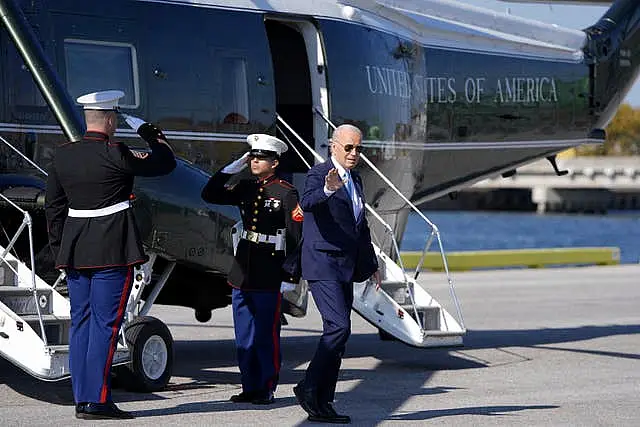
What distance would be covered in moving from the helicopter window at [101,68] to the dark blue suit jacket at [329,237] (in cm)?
251

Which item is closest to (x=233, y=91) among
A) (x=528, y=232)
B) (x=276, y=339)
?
(x=276, y=339)

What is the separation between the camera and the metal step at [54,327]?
8.62m

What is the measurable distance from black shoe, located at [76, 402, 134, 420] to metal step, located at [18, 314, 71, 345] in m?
0.79

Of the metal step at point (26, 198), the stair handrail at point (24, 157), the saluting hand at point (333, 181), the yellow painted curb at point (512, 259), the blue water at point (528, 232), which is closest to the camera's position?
the saluting hand at point (333, 181)

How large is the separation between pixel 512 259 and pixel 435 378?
14632 millimetres

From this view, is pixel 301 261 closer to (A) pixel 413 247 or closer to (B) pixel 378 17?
(B) pixel 378 17

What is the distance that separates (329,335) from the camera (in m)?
8.20

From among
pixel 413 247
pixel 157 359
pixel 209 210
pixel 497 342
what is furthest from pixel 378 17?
pixel 413 247

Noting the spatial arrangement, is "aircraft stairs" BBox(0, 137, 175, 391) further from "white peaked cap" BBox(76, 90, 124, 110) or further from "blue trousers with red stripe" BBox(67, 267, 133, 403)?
"white peaked cap" BBox(76, 90, 124, 110)

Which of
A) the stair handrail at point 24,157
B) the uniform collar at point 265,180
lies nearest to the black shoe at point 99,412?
the uniform collar at point 265,180

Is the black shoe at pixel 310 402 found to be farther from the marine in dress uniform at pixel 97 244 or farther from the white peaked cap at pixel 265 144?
the white peaked cap at pixel 265 144

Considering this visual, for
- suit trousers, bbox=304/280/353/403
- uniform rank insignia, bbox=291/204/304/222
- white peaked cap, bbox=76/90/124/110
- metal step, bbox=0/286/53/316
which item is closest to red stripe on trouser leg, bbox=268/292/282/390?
uniform rank insignia, bbox=291/204/304/222

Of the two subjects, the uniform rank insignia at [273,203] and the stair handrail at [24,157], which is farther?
the stair handrail at [24,157]

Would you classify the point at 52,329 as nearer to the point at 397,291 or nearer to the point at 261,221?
the point at 261,221
